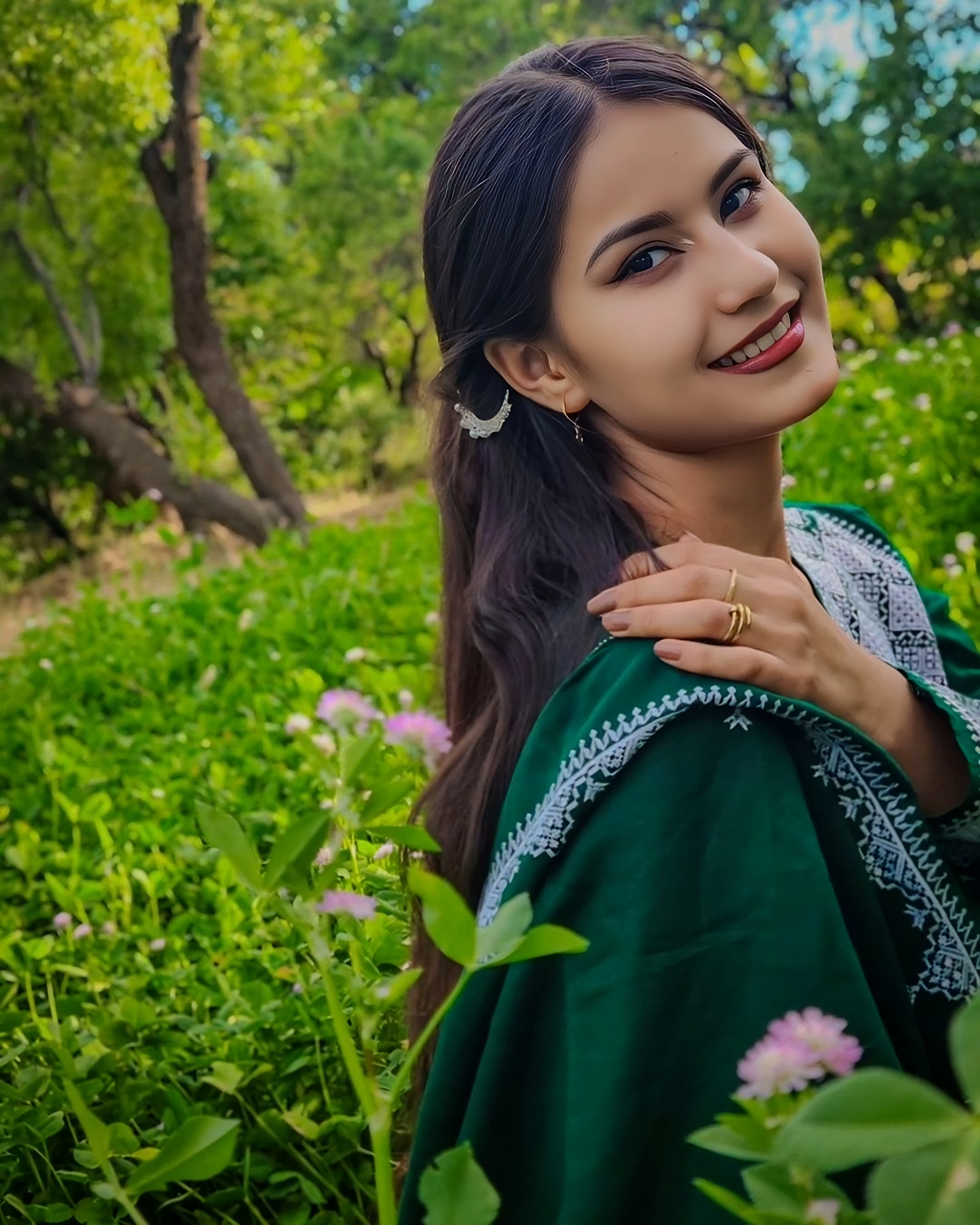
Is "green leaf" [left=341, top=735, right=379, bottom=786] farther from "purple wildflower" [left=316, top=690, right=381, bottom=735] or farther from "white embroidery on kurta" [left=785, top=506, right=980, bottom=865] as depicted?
"white embroidery on kurta" [left=785, top=506, right=980, bottom=865]

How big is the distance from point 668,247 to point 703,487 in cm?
24

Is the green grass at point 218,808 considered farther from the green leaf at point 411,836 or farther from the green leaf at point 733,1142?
the green leaf at point 733,1142

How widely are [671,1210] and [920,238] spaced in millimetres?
10090

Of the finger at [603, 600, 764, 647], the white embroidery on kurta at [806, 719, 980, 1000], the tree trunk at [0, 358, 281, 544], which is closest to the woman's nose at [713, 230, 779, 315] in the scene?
the finger at [603, 600, 764, 647]

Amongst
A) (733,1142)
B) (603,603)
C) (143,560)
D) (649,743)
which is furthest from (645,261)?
(143,560)

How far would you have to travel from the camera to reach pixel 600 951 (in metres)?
0.89

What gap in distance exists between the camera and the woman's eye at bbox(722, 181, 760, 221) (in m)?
1.15

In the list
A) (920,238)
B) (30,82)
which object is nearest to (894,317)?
(920,238)

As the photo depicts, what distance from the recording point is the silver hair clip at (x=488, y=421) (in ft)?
4.20

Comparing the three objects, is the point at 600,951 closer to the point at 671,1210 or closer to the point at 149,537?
the point at 671,1210

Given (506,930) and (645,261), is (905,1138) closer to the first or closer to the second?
(506,930)

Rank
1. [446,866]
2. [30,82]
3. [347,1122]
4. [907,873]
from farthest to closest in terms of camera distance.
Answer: [30,82] < [347,1122] < [446,866] < [907,873]

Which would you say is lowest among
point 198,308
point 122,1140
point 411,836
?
point 122,1140

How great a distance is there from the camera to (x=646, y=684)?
38.1 inches
